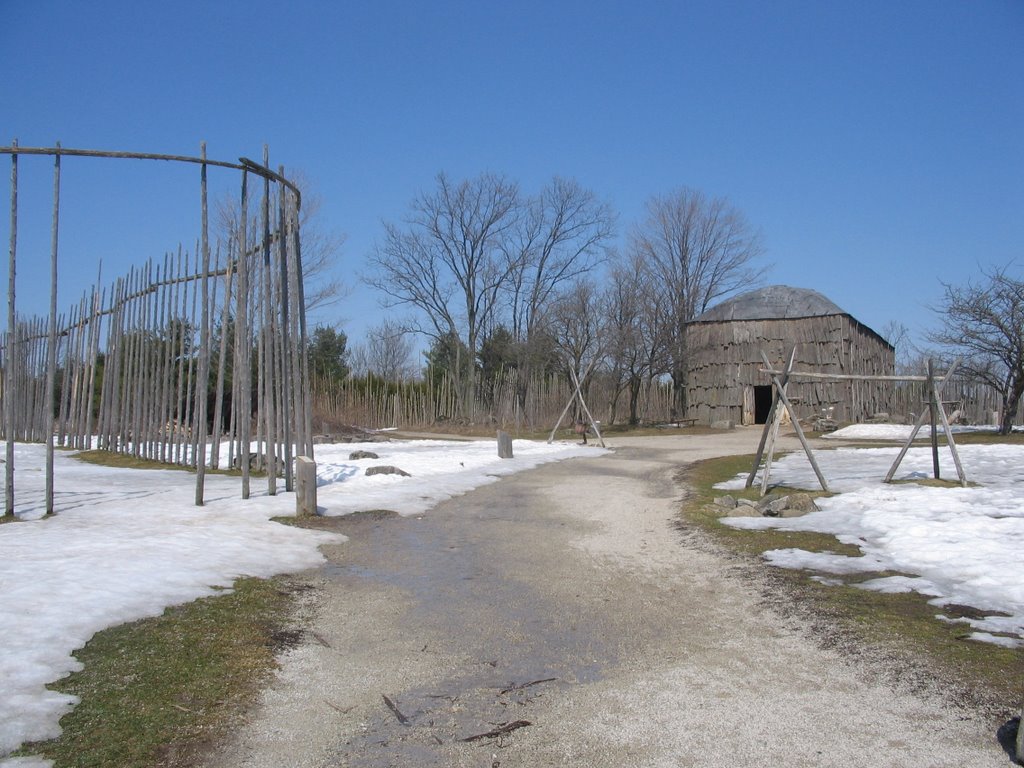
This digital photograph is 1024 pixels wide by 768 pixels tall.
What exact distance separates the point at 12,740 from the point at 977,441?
24596 mm

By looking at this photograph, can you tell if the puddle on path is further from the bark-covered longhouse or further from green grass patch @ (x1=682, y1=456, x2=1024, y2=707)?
the bark-covered longhouse

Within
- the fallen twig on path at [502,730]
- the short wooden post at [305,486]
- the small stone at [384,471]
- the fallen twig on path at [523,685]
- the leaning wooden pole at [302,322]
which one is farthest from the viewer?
the small stone at [384,471]

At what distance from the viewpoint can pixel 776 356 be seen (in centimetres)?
3694

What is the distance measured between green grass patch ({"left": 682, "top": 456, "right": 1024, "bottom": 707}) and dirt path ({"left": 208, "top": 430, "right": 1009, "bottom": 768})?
35 cm

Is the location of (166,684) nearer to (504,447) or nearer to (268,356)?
(268,356)

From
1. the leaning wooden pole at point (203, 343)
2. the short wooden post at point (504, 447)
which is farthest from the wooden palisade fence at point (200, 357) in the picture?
the short wooden post at point (504, 447)

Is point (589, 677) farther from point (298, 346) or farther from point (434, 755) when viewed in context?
point (298, 346)

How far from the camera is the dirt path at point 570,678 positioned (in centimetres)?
369

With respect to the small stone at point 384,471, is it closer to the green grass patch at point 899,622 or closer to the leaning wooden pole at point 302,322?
the leaning wooden pole at point 302,322

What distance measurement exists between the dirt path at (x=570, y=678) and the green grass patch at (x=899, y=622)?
35 centimetres

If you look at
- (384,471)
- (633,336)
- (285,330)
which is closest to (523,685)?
(285,330)

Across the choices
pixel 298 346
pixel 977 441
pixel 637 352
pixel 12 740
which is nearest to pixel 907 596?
pixel 12 740

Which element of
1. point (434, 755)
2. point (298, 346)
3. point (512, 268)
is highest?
point (512, 268)

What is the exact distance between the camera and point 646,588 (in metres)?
6.98
